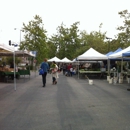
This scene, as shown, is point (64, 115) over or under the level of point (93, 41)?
under

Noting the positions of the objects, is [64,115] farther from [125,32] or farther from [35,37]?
[35,37]

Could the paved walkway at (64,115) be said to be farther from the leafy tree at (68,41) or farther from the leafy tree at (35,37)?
the leafy tree at (68,41)

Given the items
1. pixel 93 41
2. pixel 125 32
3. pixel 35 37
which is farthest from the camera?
pixel 93 41

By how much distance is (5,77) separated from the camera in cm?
2083

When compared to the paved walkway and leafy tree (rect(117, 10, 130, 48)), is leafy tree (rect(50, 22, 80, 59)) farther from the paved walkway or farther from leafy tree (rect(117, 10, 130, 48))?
the paved walkway

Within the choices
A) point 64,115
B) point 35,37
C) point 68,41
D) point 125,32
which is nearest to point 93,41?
point 68,41

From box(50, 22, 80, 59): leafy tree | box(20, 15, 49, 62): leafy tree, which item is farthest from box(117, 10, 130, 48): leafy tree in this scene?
box(50, 22, 80, 59): leafy tree

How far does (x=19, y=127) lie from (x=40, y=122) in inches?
25.9

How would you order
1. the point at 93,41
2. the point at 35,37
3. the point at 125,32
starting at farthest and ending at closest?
the point at 93,41
the point at 35,37
the point at 125,32

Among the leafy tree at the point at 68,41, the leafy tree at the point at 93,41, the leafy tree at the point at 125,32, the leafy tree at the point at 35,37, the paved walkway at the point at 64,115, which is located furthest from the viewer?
the leafy tree at the point at 68,41

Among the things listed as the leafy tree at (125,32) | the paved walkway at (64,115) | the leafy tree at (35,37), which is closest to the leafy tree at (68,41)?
the leafy tree at (35,37)

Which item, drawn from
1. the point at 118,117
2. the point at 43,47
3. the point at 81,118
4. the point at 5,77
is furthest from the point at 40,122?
the point at 43,47

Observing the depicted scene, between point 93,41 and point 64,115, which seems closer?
point 64,115

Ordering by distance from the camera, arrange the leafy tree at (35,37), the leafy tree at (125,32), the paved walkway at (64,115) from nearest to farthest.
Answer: the paved walkway at (64,115) → the leafy tree at (125,32) → the leafy tree at (35,37)
